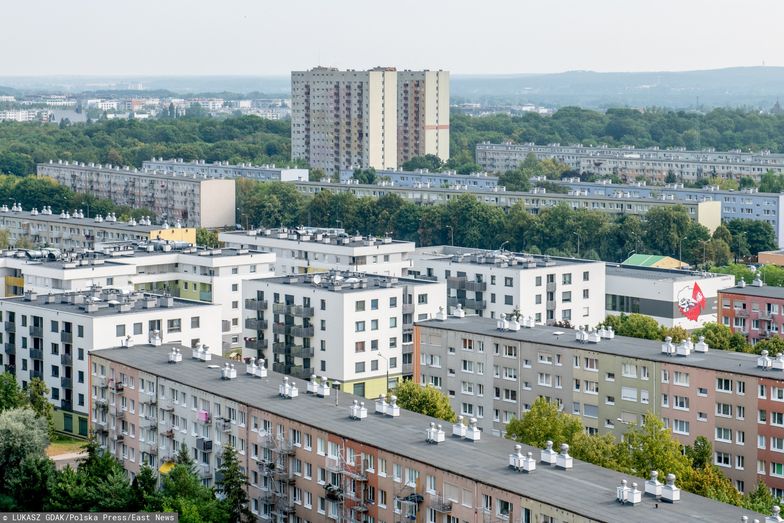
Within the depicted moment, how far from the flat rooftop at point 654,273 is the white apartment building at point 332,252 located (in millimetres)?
7042

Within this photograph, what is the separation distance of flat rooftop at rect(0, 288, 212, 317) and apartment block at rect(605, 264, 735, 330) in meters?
16.6

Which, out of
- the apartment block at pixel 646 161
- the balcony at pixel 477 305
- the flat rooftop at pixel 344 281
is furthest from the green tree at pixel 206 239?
the apartment block at pixel 646 161

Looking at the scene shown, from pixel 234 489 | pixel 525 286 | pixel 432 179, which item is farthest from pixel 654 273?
pixel 432 179

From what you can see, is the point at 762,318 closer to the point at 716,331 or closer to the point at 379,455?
the point at 716,331

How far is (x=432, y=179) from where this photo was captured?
94688mm

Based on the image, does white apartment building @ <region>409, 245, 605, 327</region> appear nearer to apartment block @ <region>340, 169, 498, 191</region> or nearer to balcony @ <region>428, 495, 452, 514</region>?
balcony @ <region>428, 495, 452, 514</region>

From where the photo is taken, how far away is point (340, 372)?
39.7m

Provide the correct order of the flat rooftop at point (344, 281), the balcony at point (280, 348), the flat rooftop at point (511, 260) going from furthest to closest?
the flat rooftop at point (511, 260) < the flat rooftop at point (344, 281) < the balcony at point (280, 348)

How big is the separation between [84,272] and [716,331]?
18283 millimetres

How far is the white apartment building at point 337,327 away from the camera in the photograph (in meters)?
39.9

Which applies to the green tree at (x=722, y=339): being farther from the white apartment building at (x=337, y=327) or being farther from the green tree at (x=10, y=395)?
the green tree at (x=10, y=395)

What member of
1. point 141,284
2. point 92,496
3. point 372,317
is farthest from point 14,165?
point 92,496

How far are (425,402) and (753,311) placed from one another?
1638 cm

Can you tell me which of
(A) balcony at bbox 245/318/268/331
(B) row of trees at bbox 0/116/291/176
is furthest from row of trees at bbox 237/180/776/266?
(B) row of trees at bbox 0/116/291/176
